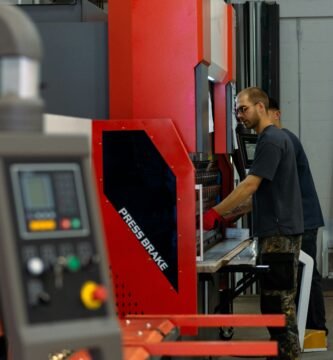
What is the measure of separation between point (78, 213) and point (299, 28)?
302 inches

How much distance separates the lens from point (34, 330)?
4.72ft

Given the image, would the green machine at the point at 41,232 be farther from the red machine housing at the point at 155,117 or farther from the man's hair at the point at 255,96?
the man's hair at the point at 255,96

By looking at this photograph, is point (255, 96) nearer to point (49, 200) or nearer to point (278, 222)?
point (278, 222)

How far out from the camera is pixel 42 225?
1478mm

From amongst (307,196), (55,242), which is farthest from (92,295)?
(307,196)

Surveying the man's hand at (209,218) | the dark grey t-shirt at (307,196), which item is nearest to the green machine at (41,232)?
the man's hand at (209,218)

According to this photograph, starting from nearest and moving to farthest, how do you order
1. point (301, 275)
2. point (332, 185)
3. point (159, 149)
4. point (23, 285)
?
point (23, 285), point (159, 149), point (301, 275), point (332, 185)

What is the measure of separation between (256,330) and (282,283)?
88.3 inches

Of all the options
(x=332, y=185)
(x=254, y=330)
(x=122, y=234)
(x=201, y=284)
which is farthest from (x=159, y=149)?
(x=332, y=185)

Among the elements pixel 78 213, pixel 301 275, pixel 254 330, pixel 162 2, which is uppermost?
pixel 162 2

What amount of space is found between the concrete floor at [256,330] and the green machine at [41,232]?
4.68 meters

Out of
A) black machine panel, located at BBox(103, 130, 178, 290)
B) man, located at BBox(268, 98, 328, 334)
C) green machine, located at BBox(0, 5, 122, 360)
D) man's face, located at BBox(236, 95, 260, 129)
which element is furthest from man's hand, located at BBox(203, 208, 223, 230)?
green machine, located at BBox(0, 5, 122, 360)

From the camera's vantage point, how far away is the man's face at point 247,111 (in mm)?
5098

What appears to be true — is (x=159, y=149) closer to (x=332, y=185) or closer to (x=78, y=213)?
(x=78, y=213)
